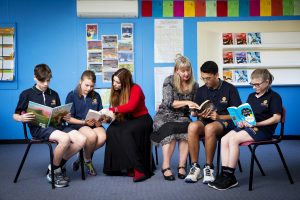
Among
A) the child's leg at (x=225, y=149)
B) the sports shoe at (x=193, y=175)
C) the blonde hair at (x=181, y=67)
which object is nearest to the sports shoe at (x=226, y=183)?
the child's leg at (x=225, y=149)

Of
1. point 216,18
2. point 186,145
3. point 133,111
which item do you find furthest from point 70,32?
point 186,145

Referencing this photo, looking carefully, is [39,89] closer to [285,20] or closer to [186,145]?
[186,145]

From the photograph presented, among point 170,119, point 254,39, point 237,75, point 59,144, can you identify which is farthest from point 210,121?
point 254,39

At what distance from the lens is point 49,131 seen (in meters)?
3.11

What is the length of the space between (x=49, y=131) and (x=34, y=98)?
34 cm

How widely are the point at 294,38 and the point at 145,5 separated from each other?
2.29m

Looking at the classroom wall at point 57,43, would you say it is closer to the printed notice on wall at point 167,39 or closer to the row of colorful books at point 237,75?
the printed notice on wall at point 167,39

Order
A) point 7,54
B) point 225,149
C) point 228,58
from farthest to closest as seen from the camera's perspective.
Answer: point 228,58 → point 7,54 → point 225,149

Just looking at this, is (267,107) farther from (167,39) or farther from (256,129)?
(167,39)

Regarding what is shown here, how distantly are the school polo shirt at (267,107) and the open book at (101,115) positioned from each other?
124 cm

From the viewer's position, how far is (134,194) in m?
2.79

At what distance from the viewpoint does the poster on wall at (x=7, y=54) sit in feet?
18.0

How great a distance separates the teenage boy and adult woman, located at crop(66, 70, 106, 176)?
2.82 feet

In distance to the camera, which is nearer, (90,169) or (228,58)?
(90,169)
